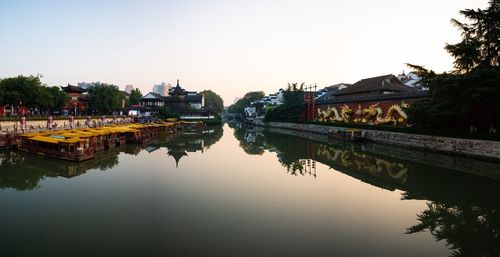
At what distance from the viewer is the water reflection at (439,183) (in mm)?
9781

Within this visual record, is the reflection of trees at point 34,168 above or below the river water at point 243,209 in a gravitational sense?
above

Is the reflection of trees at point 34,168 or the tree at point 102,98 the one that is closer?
the reflection of trees at point 34,168

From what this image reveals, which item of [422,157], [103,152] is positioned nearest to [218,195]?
[103,152]

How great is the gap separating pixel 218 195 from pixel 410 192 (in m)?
9.40

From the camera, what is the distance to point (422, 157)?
81.5 feet

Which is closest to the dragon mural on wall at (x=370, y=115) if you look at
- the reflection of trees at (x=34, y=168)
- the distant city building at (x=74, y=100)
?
the reflection of trees at (x=34, y=168)

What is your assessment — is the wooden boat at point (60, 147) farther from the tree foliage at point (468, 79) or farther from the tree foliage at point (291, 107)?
the tree foliage at point (291, 107)

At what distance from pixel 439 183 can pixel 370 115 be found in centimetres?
2443

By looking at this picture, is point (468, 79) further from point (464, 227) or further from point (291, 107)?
point (291, 107)

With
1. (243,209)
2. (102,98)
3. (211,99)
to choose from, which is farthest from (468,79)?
(211,99)

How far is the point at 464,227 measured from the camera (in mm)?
10430

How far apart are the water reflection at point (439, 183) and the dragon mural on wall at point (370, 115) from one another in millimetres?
6039

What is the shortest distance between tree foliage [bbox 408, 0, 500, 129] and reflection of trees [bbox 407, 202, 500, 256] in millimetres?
12838

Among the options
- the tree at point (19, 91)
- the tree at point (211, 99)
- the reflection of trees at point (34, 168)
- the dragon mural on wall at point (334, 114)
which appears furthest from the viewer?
the tree at point (211, 99)
